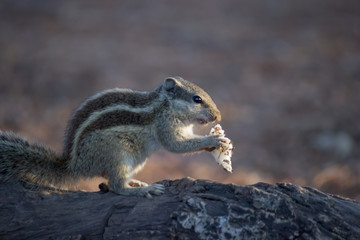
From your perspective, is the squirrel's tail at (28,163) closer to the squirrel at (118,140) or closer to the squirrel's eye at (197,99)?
the squirrel at (118,140)

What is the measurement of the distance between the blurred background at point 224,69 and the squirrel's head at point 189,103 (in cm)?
182

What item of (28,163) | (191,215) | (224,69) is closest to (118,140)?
(28,163)

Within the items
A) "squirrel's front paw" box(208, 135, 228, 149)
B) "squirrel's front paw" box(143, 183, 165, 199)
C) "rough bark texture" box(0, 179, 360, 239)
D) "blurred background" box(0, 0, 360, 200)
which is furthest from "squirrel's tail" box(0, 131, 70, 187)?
"squirrel's front paw" box(208, 135, 228, 149)

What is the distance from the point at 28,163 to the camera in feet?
13.1

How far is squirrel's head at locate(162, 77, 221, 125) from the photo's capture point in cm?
488

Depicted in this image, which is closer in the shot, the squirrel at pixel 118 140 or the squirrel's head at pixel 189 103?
the squirrel at pixel 118 140

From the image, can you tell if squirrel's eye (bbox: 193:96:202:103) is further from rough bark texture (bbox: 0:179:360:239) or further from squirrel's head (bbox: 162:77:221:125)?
rough bark texture (bbox: 0:179:360:239)

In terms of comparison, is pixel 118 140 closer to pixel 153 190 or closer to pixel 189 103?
pixel 153 190

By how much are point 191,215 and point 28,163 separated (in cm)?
192

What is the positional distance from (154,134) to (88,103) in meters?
0.91

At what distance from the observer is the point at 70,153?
4.32 m

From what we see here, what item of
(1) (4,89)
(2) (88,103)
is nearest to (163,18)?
(1) (4,89)

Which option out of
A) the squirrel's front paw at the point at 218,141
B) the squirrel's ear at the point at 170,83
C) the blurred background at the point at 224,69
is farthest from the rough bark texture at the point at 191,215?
the squirrel's ear at the point at 170,83

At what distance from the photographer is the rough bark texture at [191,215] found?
325 centimetres
